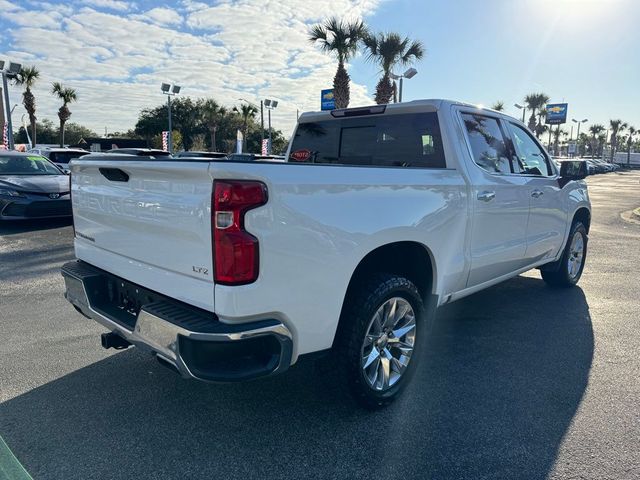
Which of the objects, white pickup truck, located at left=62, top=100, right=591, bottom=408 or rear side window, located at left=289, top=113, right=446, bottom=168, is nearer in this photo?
white pickup truck, located at left=62, top=100, right=591, bottom=408

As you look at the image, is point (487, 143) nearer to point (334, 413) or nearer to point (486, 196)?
point (486, 196)

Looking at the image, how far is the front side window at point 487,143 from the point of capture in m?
3.94

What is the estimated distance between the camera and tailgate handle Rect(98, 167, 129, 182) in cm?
277

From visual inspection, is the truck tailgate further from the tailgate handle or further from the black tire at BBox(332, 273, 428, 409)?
the black tire at BBox(332, 273, 428, 409)

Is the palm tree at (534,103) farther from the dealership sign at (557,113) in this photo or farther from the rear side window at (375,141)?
the rear side window at (375,141)

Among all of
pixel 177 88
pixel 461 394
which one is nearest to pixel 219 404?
pixel 461 394

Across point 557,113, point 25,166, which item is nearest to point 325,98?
point 25,166

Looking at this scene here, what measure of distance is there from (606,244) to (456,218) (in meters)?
7.32

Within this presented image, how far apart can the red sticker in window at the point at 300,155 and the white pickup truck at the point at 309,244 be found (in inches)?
15.0

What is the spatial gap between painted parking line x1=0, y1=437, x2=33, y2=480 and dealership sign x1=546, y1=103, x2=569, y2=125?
263 ft

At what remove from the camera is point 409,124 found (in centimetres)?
396

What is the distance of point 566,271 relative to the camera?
587cm

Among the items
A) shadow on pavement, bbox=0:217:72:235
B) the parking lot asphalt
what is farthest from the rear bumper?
shadow on pavement, bbox=0:217:72:235

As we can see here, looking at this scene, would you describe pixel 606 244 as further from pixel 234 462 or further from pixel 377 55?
pixel 377 55
